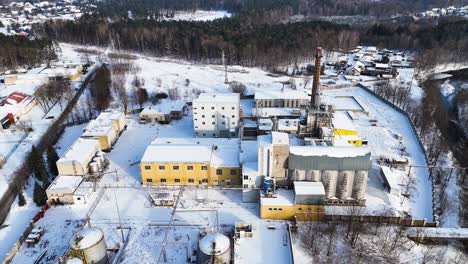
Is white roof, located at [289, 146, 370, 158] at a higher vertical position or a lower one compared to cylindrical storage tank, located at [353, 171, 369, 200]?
higher

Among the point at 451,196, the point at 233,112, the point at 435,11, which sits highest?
the point at 435,11

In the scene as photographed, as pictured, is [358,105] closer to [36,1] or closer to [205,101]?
[205,101]

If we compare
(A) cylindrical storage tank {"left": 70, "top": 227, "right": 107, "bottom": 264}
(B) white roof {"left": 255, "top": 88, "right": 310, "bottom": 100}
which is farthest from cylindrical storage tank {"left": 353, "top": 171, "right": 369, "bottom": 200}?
(B) white roof {"left": 255, "top": 88, "right": 310, "bottom": 100}

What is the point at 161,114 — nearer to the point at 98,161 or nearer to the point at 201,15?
the point at 98,161

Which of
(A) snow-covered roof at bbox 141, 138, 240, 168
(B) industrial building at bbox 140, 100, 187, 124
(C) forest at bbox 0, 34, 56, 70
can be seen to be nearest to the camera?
(A) snow-covered roof at bbox 141, 138, 240, 168

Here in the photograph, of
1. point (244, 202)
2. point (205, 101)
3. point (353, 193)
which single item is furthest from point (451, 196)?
point (205, 101)

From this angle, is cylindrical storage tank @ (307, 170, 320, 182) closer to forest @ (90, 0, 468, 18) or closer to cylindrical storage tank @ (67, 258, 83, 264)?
cylindrical storage tank @ (67, 258, 83, 264)

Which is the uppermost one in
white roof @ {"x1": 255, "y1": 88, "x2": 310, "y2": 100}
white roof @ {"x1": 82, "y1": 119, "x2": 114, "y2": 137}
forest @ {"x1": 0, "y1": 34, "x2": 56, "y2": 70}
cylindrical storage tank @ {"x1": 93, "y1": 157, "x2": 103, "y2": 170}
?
forest @ {"x1": 0, "y1": 34, "x2": 56, "y2": 70}

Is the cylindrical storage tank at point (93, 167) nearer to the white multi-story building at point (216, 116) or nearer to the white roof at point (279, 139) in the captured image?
the white multi-story building at point (216, 116)
